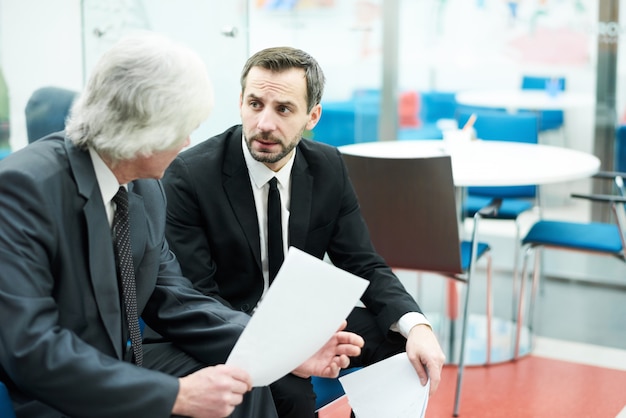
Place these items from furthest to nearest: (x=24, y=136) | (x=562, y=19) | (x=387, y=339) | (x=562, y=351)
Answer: (x=562, y=19), (x=562, y=351), (x=24, y=136), (x=387, y=339)

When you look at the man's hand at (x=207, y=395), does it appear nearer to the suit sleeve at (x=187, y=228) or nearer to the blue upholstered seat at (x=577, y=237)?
the suit sleeve at (x=187, y=228)

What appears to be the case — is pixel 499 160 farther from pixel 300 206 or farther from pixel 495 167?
pixel 300 206

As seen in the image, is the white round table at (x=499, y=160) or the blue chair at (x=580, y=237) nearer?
the white round table at (x=499, y=160)

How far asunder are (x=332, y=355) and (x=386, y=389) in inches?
6.3

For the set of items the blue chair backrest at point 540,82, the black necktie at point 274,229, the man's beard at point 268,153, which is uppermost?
the blue chair backrest at point 540,82

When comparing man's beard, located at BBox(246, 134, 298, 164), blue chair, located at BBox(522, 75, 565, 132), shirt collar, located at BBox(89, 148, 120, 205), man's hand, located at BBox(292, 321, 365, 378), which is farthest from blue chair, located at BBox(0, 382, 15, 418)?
blue chair, located at BBox(522, 75, 565, 132)

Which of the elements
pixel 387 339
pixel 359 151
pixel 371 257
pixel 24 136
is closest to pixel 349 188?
pixel 371 257

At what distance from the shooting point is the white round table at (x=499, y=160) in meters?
3.26

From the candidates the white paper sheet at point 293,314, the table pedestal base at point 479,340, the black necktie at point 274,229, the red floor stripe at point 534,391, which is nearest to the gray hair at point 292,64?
the black necktie at point 274,229

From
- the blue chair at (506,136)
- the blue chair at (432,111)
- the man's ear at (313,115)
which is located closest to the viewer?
the man's ear at (313,115)

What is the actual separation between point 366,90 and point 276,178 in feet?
10.0

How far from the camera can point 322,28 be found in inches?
195

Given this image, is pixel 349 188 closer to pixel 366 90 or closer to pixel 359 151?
pixel 359 151

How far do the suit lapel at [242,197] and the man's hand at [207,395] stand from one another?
0.74 metres
